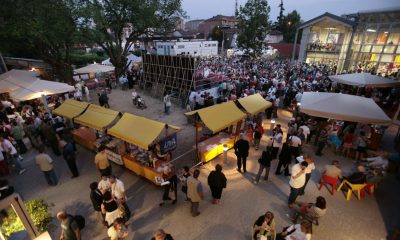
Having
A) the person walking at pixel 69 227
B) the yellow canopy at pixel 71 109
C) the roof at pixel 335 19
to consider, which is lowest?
the person walking at pixel 69 227

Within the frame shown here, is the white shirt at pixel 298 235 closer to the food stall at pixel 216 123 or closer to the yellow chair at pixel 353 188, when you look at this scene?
the yellow chair at pixel 353 188

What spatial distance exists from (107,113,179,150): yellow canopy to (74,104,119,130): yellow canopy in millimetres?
476

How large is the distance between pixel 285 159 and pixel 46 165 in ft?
26.7

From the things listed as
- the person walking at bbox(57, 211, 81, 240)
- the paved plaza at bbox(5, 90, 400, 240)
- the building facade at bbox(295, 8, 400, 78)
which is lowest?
the paved plaza at bbox(5, 90, 400, 240)

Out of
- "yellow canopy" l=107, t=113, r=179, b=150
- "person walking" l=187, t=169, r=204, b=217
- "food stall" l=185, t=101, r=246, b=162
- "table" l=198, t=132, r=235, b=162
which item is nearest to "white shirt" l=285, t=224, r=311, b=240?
"person walking" l=187, t=169, r=204, b=217

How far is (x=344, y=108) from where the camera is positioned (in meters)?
8.47

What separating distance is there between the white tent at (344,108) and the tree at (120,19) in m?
17.0

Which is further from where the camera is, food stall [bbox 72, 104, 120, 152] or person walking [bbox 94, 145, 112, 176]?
food stall [bbox 72, 104, 120, 152]

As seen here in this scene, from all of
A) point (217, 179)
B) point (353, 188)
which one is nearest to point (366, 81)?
point (353, 188)

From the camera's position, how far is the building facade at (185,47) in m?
42.2

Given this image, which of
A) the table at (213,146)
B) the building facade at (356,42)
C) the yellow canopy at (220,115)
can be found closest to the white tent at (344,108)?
the yellow canopy at (220,115)

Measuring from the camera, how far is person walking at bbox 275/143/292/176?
7.52 m

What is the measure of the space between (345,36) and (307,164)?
2512 cm

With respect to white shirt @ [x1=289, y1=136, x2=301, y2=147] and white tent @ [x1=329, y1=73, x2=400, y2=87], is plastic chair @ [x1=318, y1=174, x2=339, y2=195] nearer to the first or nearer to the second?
white shirt @ [x1=289, y1=136, x2=301, y2=147]
